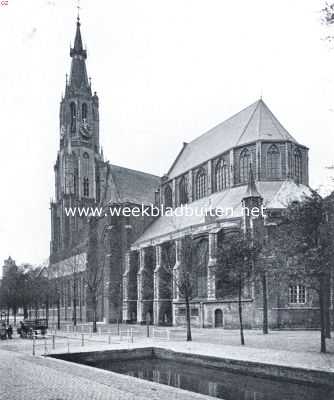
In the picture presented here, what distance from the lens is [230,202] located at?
153ft

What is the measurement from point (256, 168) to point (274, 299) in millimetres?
14031

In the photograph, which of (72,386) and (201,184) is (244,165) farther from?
(72,386)

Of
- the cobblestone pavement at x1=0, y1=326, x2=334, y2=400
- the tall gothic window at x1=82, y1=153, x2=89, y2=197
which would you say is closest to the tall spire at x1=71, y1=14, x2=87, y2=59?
the tall gothic window at x1=82, y1=153, x2=89, y2=197

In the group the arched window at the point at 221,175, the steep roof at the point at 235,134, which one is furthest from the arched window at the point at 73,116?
the arched window at the point at 221,175

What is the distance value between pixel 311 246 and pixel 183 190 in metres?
38.4

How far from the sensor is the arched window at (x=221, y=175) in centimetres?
5122

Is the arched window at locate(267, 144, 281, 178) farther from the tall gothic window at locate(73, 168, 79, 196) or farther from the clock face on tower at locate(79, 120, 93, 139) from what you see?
the clock face on tower at locate(79, 120, 93, 139)

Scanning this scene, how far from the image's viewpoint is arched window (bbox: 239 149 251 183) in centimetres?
4853

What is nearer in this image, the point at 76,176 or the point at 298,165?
the point at 298,165

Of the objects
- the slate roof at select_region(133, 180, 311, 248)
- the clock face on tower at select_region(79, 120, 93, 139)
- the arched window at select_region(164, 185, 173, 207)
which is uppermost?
the clock face on tower at select_region(79, 120, 93, 139)

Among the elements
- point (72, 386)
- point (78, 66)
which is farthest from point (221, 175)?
point (78, 66)

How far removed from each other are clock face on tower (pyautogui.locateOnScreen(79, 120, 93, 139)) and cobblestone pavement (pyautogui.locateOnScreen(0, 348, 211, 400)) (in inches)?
2704

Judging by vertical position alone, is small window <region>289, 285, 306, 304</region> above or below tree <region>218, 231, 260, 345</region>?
below

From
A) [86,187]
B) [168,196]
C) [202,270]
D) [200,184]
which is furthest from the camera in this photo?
[86,187]
